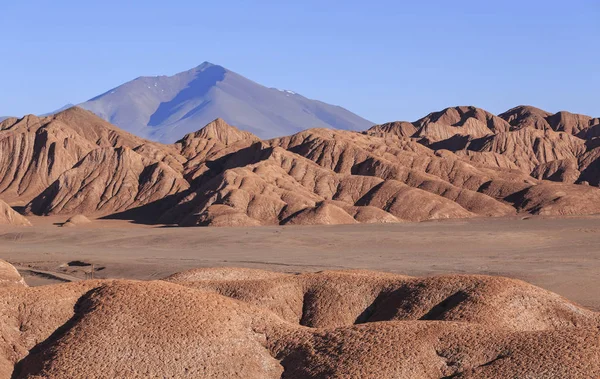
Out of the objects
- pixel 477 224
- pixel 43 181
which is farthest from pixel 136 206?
pixel 477 224

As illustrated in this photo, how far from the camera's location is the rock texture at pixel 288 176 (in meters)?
85.7

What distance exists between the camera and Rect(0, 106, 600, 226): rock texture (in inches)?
3374

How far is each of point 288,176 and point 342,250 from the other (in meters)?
38.6

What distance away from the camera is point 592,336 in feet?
47.2

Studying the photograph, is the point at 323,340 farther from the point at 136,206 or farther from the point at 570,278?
the point at 136,206

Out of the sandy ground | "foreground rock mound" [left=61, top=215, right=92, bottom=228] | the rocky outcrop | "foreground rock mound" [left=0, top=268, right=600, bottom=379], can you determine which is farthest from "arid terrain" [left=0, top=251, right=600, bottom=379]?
the rocky outcrop

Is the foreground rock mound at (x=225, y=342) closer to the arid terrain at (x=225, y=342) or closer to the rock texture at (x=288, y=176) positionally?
the arid terrain at (x=225, y=342)

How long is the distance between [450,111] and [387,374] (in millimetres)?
171466

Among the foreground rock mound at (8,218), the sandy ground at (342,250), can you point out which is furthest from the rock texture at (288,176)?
the foreground rock mound at (8,218)

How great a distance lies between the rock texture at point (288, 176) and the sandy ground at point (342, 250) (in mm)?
10112

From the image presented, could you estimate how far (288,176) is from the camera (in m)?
96.6

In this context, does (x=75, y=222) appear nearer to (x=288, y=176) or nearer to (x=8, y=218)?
(x=8, y=218)

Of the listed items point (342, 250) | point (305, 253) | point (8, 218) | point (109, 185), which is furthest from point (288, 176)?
point (305, 253)

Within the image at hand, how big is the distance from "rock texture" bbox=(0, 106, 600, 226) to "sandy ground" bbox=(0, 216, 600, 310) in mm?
10112
